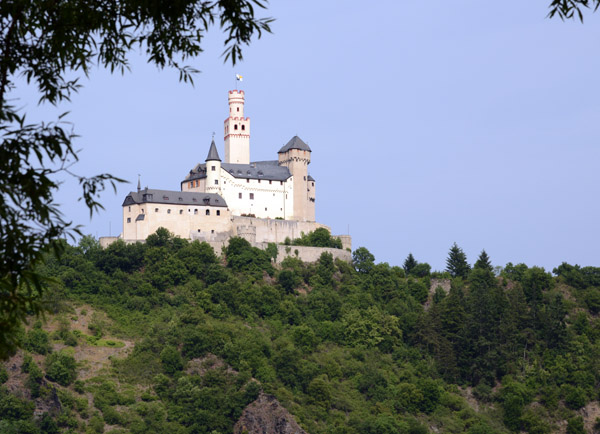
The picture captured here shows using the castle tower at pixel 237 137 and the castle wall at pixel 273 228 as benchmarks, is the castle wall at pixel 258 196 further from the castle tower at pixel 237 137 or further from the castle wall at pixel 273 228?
the castle tower at pixel 237 137

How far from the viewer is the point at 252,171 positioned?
9544 cm

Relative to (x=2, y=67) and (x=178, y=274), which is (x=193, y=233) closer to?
(x=178, y=274)

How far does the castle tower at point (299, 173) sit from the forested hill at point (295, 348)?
5.19 m

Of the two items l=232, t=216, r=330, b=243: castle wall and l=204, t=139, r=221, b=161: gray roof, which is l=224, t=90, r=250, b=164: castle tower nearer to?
l=204, t=139, r=221, b=161: gray roof

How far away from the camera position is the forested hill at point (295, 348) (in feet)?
256

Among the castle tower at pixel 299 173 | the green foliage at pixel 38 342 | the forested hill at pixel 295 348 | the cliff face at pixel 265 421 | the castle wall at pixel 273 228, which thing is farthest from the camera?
the castle tower at pixel 299 173

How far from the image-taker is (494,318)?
9488 cm

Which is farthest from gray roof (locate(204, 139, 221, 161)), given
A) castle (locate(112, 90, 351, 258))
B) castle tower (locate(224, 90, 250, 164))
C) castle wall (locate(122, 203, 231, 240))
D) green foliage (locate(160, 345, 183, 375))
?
green foliage (locate(160, 345, 183, 375))

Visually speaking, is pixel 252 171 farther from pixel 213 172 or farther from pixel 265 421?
pixel 265 421

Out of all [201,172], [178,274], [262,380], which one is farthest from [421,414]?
[201,172]

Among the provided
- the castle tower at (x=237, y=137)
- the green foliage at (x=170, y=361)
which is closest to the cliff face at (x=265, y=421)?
the green foliage at (x=170, y=361)

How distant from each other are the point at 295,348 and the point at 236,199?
1500 centimetres

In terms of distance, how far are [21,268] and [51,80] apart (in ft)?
9.56

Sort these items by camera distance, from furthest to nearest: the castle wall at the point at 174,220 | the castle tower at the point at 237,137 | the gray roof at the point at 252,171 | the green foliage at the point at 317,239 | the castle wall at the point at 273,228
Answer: the castle tower at the point at 237,137, the gray roof at the point at 252,171, the green foliage at the point at 317,239, the castle wall at the point at 273,228, the castle wall at the point at 174,220
